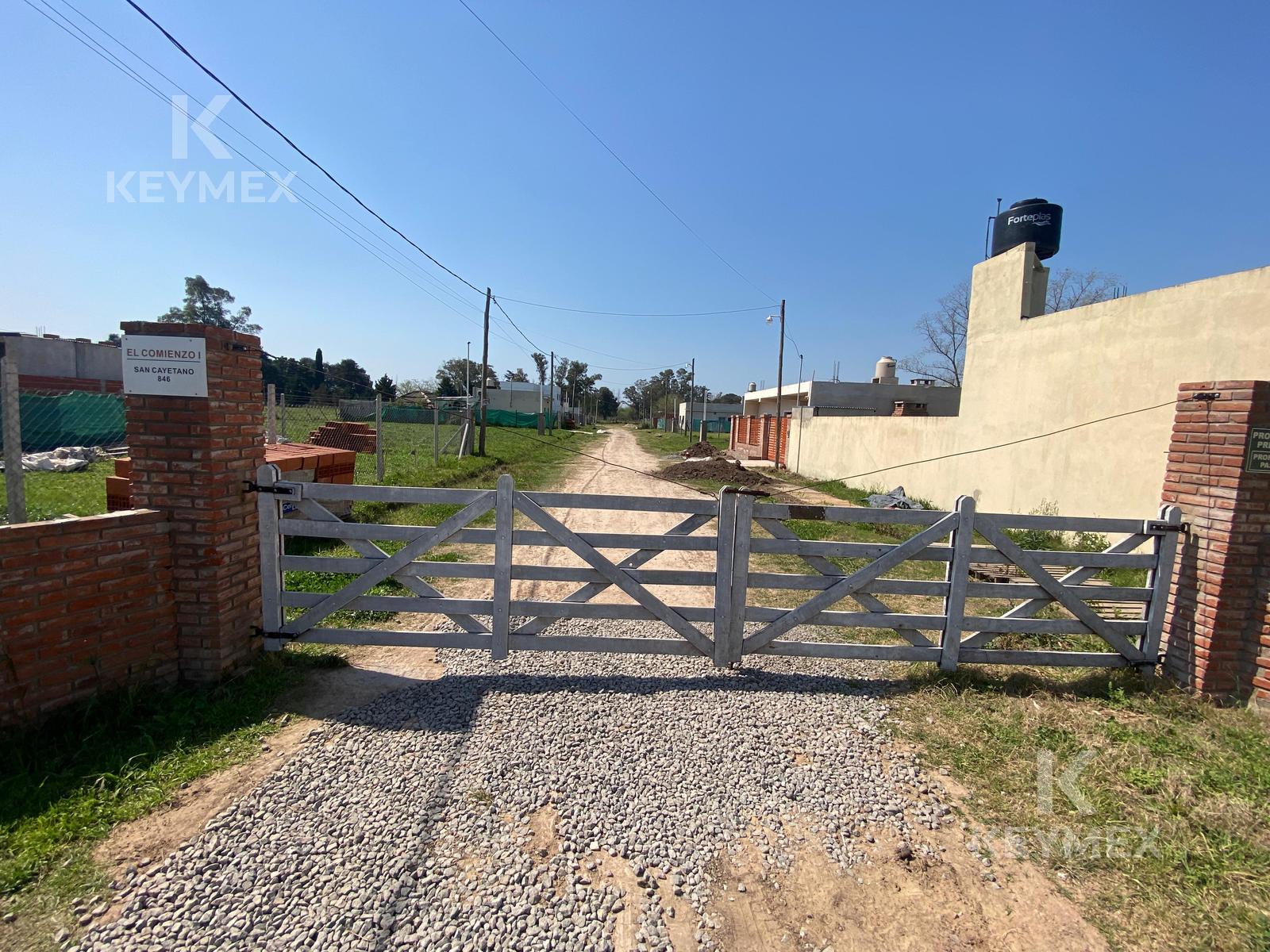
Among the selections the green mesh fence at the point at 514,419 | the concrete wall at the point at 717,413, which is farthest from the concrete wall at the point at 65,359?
the concrete wall at the point at 717,413

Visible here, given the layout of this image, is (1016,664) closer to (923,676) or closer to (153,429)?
(923,676)

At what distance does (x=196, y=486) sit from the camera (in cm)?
396

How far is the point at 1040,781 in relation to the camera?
333 centimetres

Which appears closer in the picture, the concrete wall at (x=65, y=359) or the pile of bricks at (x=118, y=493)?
the pile of bricks at (x=118, y=493)

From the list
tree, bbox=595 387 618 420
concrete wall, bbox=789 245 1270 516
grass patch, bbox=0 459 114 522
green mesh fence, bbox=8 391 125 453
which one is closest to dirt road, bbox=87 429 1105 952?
grass patch, bbox=0 459 114 522

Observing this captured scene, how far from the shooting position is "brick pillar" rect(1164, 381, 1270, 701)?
415 cm

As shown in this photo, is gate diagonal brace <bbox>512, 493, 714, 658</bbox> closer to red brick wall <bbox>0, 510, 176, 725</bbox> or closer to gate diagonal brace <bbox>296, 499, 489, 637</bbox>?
gate diagonal brace <bbox>296, 499, 489, 637</bbox>

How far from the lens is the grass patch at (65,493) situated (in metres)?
7.83

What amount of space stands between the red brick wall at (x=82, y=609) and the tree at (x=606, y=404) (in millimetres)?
113039

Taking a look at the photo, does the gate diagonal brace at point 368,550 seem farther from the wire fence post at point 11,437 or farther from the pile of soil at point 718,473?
the pile of soil at point 718,473

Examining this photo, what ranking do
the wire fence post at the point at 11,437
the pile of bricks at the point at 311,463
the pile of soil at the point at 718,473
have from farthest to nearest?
the pile of soil at the point at 718,473 → the pile of bricks at the point at 311,463 → the wire fence post at the point at 11,437

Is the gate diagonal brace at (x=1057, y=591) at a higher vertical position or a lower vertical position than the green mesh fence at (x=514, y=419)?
lower

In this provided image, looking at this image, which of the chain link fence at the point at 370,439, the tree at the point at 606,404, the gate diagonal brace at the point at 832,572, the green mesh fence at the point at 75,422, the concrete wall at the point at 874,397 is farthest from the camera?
the tree at the point at 606,404

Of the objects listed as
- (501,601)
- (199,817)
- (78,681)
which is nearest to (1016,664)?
(501,601)
